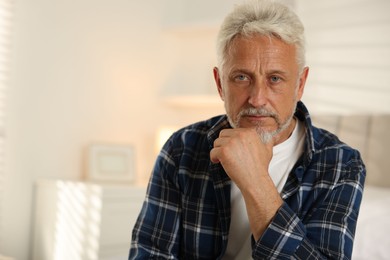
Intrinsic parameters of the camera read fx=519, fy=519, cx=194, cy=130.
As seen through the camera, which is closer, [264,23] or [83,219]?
[264,23]

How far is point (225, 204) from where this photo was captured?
133 cm

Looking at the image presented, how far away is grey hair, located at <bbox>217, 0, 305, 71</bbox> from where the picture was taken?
4.11 feet

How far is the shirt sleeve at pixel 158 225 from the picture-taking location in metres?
1.35

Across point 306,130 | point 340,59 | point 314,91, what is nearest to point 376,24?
point 340,59

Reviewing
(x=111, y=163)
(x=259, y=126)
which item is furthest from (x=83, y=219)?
(x=259, y=126)

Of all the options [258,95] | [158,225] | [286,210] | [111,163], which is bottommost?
[111,163]

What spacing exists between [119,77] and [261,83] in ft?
8.29

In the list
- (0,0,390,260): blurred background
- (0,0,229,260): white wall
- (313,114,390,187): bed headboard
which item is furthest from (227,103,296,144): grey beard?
(0,0,229,260): white wall

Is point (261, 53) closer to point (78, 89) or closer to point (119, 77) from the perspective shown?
point (78, 89)

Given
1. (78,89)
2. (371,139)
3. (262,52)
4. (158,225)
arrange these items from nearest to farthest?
(262,52) → (158,225) → (371,139) → (78,89)

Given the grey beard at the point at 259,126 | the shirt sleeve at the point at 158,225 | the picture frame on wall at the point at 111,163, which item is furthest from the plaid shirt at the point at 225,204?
the picture frame on wall at the point at 111,163

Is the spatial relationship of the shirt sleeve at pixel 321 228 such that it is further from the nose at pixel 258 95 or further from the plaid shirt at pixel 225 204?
the nose at pixel 258 95

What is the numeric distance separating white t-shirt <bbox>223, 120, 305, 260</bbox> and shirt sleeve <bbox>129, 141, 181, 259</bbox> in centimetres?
15

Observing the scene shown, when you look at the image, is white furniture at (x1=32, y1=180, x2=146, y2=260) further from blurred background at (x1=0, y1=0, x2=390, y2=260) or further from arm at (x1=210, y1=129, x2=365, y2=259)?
arm at (x1=210, y1=129, x2=365, y2=259)
